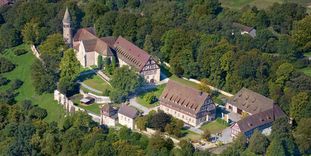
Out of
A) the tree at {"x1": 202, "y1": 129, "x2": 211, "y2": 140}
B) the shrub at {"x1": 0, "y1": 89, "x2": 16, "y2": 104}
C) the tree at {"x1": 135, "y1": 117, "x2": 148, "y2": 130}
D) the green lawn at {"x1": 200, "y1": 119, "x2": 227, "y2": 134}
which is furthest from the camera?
the shrub at {"x1": 0, "y1": 89, "x2": 16, "y2": 104}

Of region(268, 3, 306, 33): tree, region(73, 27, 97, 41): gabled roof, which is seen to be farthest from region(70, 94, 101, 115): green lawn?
region(268, 3, 306, 33): tree

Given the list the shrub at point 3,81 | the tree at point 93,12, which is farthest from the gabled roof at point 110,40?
the shrub at point 3,81

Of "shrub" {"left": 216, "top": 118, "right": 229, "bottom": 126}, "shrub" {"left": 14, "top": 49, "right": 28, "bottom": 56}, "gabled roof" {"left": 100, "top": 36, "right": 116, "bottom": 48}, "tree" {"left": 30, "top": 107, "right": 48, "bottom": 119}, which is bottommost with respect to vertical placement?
"tree" {"left": 30, "top": 107, "right": 48, "bottom": 119}

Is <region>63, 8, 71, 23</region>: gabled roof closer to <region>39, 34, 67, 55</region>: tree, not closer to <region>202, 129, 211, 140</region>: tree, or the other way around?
<region>39, 34, 67, 55</region>: tree

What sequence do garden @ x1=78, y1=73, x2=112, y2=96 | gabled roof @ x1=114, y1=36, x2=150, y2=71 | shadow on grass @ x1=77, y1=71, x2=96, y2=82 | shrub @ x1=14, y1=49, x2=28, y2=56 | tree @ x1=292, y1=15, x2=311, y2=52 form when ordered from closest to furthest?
1. garden @ x1=78, y1=73, x2=112, y2=96
2. gabled roof @ x1=114, y1=36, x2=150, y2=71
3. shadow on grass @ x1=77, y1=71, x2=96, y2=82
4. tree @ x1=292, y1=15, x2=311, y2=52
5. shrub @ x1=14, y1=49, x2=28, y2=56

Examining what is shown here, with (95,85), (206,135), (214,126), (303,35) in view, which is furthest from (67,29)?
(206,135)

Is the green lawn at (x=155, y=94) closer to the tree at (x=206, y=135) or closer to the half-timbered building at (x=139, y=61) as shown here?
the half-timbered building at (x=139, y=61)

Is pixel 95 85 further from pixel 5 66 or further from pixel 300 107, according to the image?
pixel 300 107
